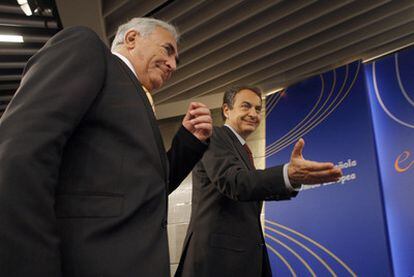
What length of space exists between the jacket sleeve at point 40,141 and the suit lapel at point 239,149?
133 cm

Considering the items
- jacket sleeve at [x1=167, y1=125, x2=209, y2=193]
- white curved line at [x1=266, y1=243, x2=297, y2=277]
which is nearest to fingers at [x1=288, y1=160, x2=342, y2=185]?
jacket sleeve at [x1=167, y1=125, x2=209, y2=193]

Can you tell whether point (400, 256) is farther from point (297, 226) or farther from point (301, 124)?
point (301, 124)

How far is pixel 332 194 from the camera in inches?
167

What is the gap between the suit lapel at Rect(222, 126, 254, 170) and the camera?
2542 mm

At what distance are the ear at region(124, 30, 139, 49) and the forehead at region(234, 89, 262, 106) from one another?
1.32 m

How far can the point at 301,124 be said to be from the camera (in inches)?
190

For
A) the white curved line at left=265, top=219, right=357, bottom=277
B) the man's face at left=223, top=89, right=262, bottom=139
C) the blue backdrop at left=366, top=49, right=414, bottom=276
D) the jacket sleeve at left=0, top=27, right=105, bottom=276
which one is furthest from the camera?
the white curved line at left=265, top=219, right=357, bottom=277

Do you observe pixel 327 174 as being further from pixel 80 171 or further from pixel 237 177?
pixel 80 171

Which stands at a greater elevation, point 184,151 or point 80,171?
point 184,151

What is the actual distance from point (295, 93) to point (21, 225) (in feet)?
14.2

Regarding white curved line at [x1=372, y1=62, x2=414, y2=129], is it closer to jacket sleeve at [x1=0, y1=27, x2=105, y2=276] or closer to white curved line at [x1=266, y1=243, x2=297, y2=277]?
white curved line at [x1=266, y1=243, x2=297, y2=277]

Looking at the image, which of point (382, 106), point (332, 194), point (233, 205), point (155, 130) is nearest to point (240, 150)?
point (233, 205)

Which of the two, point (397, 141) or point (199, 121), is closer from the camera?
point (199, 121)

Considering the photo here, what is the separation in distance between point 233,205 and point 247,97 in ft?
3.13
